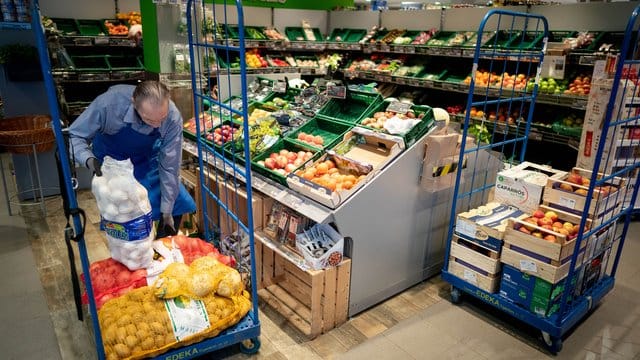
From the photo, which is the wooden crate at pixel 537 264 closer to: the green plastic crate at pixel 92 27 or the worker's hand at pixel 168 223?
the worker's hand at pixel 168 223

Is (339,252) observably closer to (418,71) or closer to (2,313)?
(2,313)

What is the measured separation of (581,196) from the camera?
3.07 meters

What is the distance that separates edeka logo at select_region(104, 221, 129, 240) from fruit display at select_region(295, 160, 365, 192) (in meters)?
1.25

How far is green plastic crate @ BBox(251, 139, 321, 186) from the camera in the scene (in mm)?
3395

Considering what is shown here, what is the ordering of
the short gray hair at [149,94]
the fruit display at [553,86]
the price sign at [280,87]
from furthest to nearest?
the fruit display at [553,86] → the price sign at [280,87] → the short gray hair at [149,94]

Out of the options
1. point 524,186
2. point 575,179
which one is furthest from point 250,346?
point 575,179

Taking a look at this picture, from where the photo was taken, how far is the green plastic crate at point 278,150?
339 centimetres

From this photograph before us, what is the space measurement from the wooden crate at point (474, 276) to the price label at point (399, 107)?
1224 millimetres

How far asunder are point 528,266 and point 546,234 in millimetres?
241

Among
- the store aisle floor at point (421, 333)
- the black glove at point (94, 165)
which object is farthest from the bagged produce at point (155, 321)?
the black glove at point (94, 165)

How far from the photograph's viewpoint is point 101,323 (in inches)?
95.6

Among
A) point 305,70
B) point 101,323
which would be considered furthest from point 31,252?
point 305,70

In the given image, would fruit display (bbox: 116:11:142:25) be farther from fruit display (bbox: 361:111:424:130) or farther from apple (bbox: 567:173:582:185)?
apple (bbox: 567:173:582:185)

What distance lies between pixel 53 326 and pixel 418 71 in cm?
588
